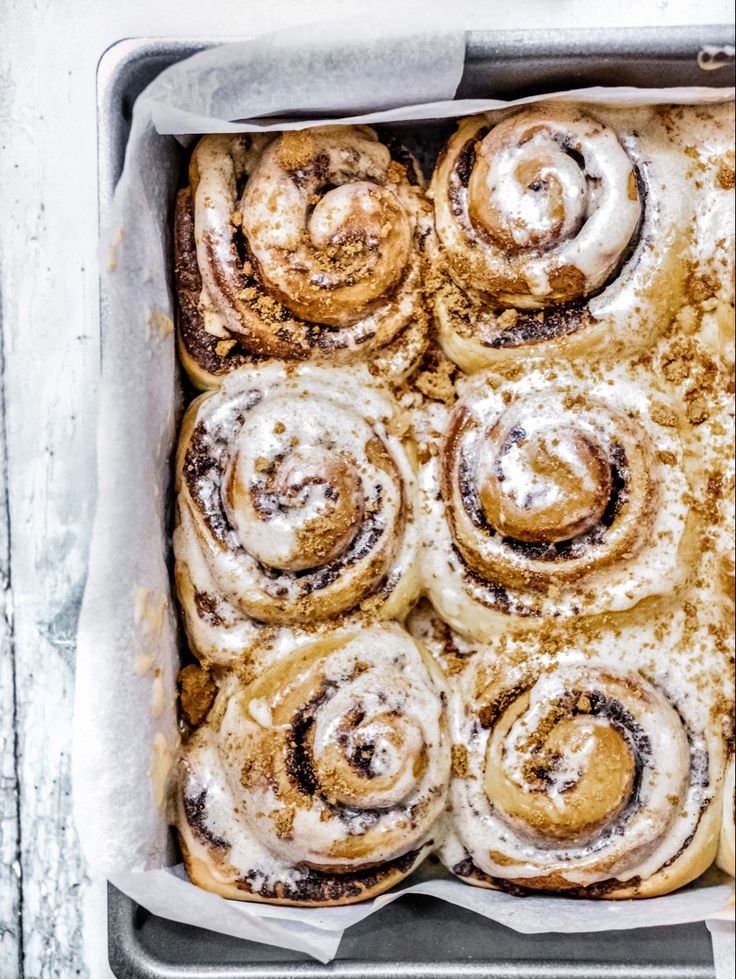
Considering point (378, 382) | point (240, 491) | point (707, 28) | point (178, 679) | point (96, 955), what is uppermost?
point (707, 28)

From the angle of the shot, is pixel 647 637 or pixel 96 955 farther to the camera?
pixel 96 955

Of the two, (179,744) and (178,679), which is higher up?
(178,679)

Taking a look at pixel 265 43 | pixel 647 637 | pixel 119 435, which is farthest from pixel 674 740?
pixel 265 43

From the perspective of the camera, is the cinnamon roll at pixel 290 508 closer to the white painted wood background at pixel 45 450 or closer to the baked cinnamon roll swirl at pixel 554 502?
the baked cinnamon roll swirl at pixel 554 502

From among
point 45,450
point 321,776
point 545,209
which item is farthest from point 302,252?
point 321,776

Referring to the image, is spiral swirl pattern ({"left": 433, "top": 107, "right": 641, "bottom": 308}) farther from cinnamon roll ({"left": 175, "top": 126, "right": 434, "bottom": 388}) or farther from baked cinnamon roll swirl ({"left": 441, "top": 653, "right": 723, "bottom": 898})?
baked cinnamon roll swirl ({"left": 441, "top": 653, "right": 723, "bottom": 898})

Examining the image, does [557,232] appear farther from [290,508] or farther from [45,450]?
[45,450]

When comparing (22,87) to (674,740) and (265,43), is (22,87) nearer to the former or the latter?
(265,43)

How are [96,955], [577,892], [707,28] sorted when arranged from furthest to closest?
[96,955] < [577,892] < [707,28]
